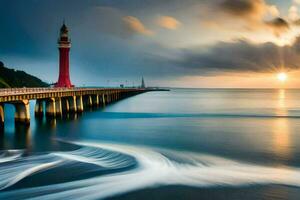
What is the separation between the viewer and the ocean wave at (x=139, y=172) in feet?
57.0

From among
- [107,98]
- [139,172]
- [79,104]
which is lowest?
[139,172]

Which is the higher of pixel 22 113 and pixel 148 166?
pixel 22 113

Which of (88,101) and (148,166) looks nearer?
(148,166)

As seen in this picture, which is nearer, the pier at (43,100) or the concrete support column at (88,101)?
the pier at (43,100)

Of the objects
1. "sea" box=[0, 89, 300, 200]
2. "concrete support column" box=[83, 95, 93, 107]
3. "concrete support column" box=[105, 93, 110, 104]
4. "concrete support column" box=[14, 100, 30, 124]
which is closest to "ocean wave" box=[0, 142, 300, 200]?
"sea" box=[0, 89, 300, 200]

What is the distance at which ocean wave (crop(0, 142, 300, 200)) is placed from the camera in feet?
57.0

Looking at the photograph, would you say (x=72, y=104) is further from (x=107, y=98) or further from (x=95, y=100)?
(x=107, y=98)

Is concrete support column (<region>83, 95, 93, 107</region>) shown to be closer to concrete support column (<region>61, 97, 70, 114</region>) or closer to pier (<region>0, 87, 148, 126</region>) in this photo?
pier (<region>0, 87, 148, 126</region>)

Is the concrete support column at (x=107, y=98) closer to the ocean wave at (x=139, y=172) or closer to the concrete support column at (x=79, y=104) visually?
the concrete support column at (x=79, y=104)

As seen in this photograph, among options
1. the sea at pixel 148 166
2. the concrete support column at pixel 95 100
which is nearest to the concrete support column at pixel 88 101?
the concrete support column at pixel 95 100

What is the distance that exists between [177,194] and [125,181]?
11.0 feet

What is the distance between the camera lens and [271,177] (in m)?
20.2

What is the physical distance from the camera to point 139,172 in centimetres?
2120

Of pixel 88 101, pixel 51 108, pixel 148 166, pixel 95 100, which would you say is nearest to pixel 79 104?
pixel 51 108
